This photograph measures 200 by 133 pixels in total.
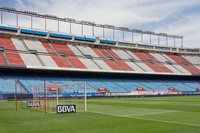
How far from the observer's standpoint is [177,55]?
318 ft

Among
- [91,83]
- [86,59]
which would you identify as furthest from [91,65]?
[91,83]

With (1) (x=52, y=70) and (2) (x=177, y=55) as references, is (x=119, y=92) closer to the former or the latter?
(1) (x=52, y=70)

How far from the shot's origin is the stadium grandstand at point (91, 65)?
194ft

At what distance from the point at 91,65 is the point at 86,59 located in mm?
3660

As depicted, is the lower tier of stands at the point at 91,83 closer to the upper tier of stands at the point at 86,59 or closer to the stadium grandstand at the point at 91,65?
the stadium grandstand at the point at 91,65

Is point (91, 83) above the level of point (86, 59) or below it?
below

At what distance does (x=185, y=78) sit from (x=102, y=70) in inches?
1343

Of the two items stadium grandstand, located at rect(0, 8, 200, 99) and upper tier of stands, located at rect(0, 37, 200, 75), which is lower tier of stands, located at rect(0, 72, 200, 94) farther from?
upper tier of stands, located at rect(0, 37, 200, 75)

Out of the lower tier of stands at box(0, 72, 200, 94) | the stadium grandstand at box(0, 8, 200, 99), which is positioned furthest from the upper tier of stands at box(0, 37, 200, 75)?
the lower tier of stands at box(0, 72, 200, 94)

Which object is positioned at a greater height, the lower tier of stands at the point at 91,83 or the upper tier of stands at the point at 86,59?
the upper tier of stands at the point at 86,59

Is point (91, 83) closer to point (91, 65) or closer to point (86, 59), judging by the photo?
point (91, 65)

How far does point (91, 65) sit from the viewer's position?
6869cm

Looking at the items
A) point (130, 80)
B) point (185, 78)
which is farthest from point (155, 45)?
point (130, 80)

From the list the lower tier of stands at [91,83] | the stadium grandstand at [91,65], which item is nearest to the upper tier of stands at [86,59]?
the stadium grandstand at [91,65]
